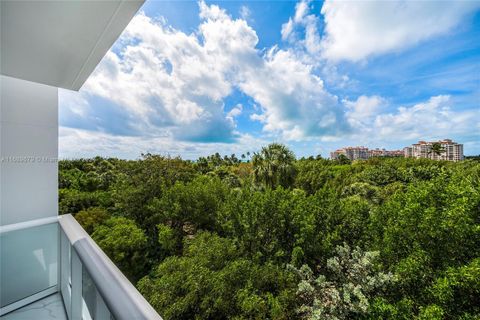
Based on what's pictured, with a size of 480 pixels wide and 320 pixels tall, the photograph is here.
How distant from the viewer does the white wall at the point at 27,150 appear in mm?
1561

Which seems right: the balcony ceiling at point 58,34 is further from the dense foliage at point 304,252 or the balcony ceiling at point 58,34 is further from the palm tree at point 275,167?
the palm tree at point 275,167

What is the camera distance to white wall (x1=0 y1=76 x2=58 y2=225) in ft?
5.12

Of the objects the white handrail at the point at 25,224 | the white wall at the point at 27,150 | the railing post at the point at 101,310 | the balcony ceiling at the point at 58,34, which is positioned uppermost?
the balcony ceiling at the point at 58,34

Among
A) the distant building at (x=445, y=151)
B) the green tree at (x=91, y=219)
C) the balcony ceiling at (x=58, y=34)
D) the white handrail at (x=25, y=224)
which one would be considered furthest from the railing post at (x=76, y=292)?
the distant building at (x=445, y=151)

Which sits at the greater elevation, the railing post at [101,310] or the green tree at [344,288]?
the railing post at [101,310]

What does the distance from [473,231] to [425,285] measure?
1.35 m

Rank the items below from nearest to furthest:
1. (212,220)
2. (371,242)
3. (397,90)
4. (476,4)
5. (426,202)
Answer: (426,202), (371,242), (476,4), (212,220), (397,90)

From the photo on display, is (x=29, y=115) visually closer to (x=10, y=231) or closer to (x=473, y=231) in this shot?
(x=10, y=231)

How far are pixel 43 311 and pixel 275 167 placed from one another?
10.8 meters

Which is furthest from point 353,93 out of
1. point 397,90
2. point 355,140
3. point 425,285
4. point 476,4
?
point 425,285

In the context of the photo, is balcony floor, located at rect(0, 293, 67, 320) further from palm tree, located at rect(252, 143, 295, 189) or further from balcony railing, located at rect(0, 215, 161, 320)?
palm tree, located at rect(252, 143, 295, 189)

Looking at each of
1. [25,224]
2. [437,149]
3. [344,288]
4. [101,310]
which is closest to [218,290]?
[344,288]

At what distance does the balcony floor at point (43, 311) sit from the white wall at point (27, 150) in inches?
25.8

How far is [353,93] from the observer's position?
67.4 feet
